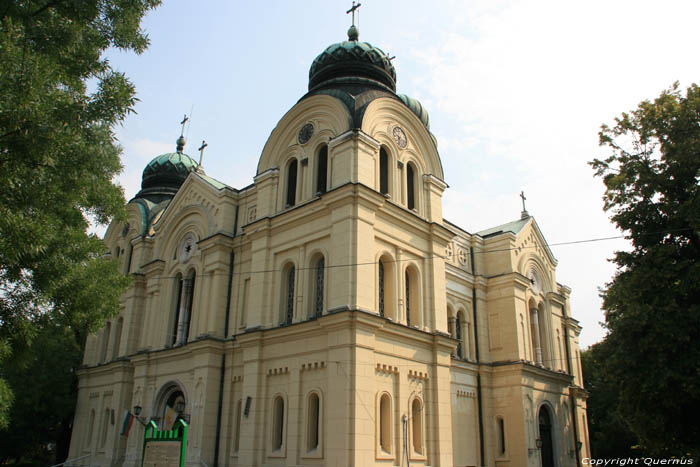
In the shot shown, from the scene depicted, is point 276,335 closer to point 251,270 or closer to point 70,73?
point 251,270

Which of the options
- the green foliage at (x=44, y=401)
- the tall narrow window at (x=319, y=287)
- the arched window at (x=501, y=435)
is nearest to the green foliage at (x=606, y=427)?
the arched window at (x=501, y=435)

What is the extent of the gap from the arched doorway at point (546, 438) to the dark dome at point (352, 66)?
17.3m

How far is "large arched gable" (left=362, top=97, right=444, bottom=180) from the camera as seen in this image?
67.6 feet

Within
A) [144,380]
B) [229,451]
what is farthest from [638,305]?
[144,380]

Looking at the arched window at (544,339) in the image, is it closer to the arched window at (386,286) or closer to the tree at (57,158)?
the arched window at (386,286)

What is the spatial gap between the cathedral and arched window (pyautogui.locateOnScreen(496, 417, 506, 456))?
0.24 ft

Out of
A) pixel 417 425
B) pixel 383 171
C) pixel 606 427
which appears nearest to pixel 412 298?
pixel 417 425

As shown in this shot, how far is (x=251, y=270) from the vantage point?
70.7 feet

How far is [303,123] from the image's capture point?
2208cm

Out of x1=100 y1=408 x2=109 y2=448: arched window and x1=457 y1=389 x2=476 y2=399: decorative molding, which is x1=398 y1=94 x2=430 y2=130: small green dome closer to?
x1=457 y1=389 x2=476 y2=399: decorative molding

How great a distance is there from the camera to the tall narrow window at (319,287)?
63.1ft

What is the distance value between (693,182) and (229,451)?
1874 centimetres

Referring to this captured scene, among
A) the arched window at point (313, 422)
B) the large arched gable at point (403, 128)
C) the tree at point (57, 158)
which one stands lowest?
the arched window at point (313, 422)

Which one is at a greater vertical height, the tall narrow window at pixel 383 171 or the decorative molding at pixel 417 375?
the tall narrow window at pixel 383 171
